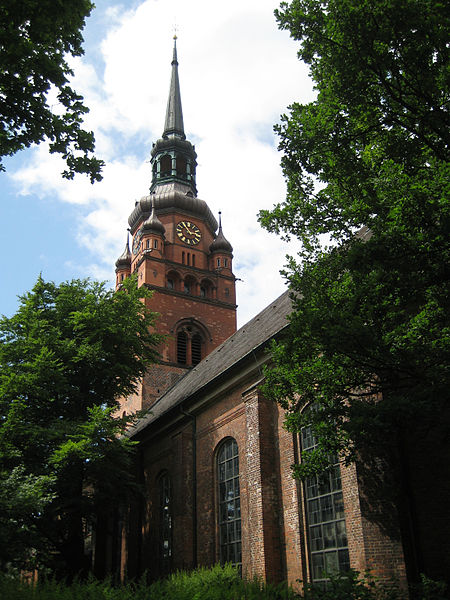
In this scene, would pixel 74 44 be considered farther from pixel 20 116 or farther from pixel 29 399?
pixel 29 399

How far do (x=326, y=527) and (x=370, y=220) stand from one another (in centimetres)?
799

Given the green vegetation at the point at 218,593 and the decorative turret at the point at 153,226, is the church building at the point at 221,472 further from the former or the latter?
the green vegetation at the point at 218,593

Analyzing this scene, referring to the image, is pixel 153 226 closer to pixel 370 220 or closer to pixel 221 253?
pixel 221 253

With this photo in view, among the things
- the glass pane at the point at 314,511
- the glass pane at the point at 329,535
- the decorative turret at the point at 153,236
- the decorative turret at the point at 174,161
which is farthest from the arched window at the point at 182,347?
the glass pane at the point at 329,535

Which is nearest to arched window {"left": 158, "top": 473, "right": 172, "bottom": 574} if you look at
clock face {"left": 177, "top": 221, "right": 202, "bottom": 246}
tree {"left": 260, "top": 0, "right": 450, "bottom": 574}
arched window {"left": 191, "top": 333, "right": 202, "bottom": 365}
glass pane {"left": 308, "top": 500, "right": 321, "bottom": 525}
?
glass pane {"left": 308, "top": 500, "right": 321, "bottom": 525}

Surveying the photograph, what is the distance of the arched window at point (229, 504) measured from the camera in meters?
17.5

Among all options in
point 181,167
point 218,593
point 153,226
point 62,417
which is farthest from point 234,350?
point 181,167

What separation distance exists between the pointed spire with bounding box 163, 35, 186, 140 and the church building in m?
12.0

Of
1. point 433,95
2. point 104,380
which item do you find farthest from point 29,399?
point 433,95

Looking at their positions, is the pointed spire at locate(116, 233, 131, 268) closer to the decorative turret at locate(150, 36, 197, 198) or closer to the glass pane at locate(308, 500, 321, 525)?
the decorative turret at locate(150, 36, 197, 198)

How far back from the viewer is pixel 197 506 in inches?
787

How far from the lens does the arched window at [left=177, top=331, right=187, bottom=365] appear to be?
3309 centimetres

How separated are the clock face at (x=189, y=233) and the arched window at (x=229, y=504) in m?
20.9

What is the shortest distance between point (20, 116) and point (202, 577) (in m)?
11.2
